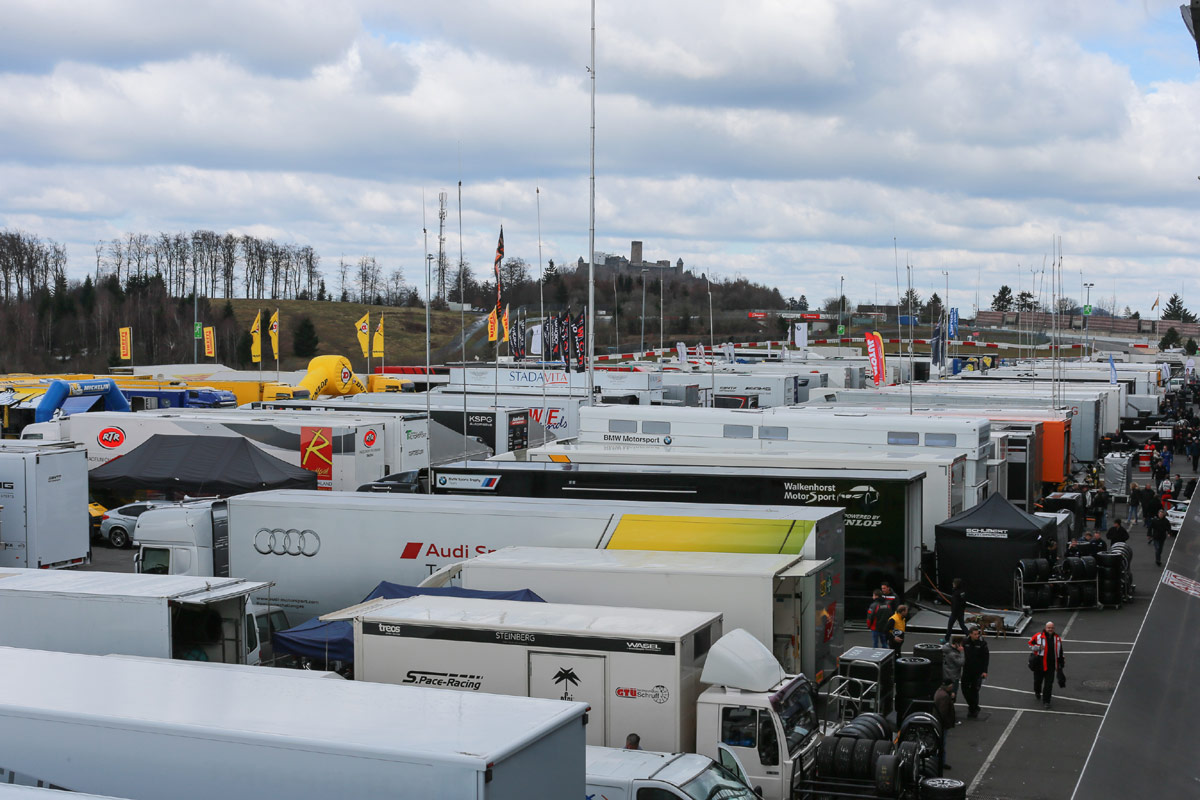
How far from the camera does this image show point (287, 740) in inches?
287

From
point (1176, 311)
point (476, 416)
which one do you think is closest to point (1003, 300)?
point (1176, 311)

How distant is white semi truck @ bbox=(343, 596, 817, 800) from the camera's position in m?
10.8

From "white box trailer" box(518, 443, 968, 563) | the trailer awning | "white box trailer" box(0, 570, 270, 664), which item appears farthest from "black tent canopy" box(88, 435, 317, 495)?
the trailer awning

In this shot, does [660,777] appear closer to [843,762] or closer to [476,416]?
[843,762]

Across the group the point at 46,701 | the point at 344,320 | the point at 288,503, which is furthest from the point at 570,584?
the point at 344,320

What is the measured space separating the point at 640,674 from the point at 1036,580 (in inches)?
469

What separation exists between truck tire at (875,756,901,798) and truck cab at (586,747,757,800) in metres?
1.64

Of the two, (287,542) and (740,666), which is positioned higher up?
(287,542)

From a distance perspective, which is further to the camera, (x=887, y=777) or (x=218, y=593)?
(x=218, y=593)

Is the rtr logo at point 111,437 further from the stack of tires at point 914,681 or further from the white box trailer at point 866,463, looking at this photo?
the stack of tires at point 914,681

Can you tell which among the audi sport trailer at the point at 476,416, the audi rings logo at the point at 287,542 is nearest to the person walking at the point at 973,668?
the audi rings logo at the point at 287,542

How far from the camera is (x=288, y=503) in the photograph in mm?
16531

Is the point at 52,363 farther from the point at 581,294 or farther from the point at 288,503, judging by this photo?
the point at 288,503

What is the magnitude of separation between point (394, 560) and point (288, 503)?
1969 mm
